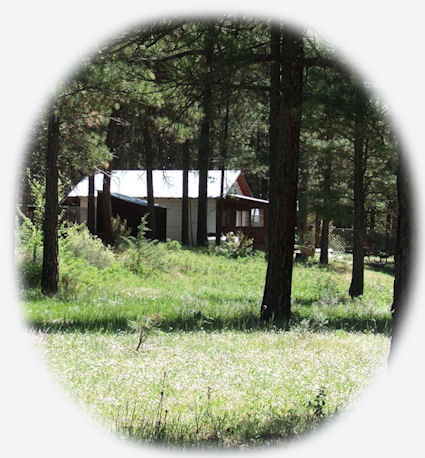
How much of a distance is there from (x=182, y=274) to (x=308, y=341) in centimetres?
1262

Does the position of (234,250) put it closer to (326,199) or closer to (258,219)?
(326,199)

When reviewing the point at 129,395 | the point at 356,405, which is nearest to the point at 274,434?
the point at 356,405

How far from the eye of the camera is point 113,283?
606 inches

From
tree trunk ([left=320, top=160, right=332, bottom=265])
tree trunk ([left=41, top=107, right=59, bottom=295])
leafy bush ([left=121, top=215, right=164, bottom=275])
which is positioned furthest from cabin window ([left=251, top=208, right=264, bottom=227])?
tree trunk ([left=41, top=107, right=59, bottom=295])

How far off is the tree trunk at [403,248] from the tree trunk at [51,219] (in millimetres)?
9394

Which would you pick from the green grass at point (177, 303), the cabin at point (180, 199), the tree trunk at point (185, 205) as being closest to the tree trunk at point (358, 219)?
the green grass at point (177, 303)

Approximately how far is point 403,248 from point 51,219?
31.5 feet

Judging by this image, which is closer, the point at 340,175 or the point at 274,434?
Result: the point at 274,434

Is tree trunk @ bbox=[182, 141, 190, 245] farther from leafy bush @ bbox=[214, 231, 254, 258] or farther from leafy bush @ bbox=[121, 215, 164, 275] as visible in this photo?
leafy bush @ bbox=[121, 215, 164, 275]

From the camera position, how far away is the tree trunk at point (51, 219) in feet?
40.9

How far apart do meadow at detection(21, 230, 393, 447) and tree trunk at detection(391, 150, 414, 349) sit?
93cm

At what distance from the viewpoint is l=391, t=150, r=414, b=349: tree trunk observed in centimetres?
432

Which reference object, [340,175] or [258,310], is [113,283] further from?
[340,175]

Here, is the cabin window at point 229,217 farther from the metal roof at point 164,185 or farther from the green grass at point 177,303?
the green grass at point 177,303
